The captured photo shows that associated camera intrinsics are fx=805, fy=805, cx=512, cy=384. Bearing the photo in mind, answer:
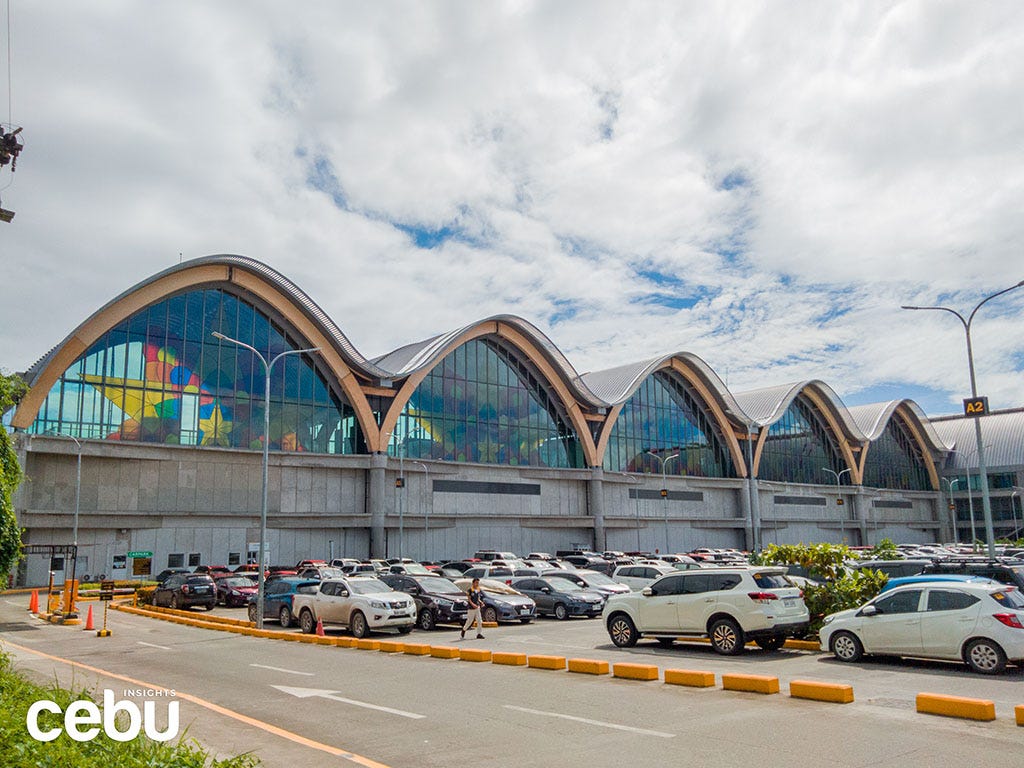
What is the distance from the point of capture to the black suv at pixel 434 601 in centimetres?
2470

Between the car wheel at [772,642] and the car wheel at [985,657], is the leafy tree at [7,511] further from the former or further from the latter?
the car wheel at [985,657]

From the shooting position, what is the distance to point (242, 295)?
5284cm

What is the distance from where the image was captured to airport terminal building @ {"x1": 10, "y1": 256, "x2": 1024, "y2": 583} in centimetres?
4578

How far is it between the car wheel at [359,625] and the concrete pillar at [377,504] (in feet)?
102

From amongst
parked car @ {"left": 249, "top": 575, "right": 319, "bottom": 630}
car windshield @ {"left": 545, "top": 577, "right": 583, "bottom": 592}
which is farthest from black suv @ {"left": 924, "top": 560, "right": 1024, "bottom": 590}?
parked car @ {"left": 249, "top": 575, "right": 319, "bottom": 630}

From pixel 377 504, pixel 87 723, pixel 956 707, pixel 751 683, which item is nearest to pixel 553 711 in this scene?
pixel 751 683

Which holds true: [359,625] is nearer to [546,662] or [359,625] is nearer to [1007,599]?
[546,662]

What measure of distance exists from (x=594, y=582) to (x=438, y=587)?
24.2 feet

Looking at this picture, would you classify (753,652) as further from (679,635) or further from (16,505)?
(16,505)

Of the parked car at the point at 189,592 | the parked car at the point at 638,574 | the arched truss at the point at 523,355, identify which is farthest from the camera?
the arched truss at the point at 523,355

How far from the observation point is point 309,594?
81.7ft

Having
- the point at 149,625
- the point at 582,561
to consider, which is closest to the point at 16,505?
the point at 149,625

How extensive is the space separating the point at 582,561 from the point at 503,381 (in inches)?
810

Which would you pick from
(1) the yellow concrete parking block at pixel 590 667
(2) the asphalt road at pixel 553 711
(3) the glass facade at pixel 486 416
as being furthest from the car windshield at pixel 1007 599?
(3) the glass facade at pixel 486 416
